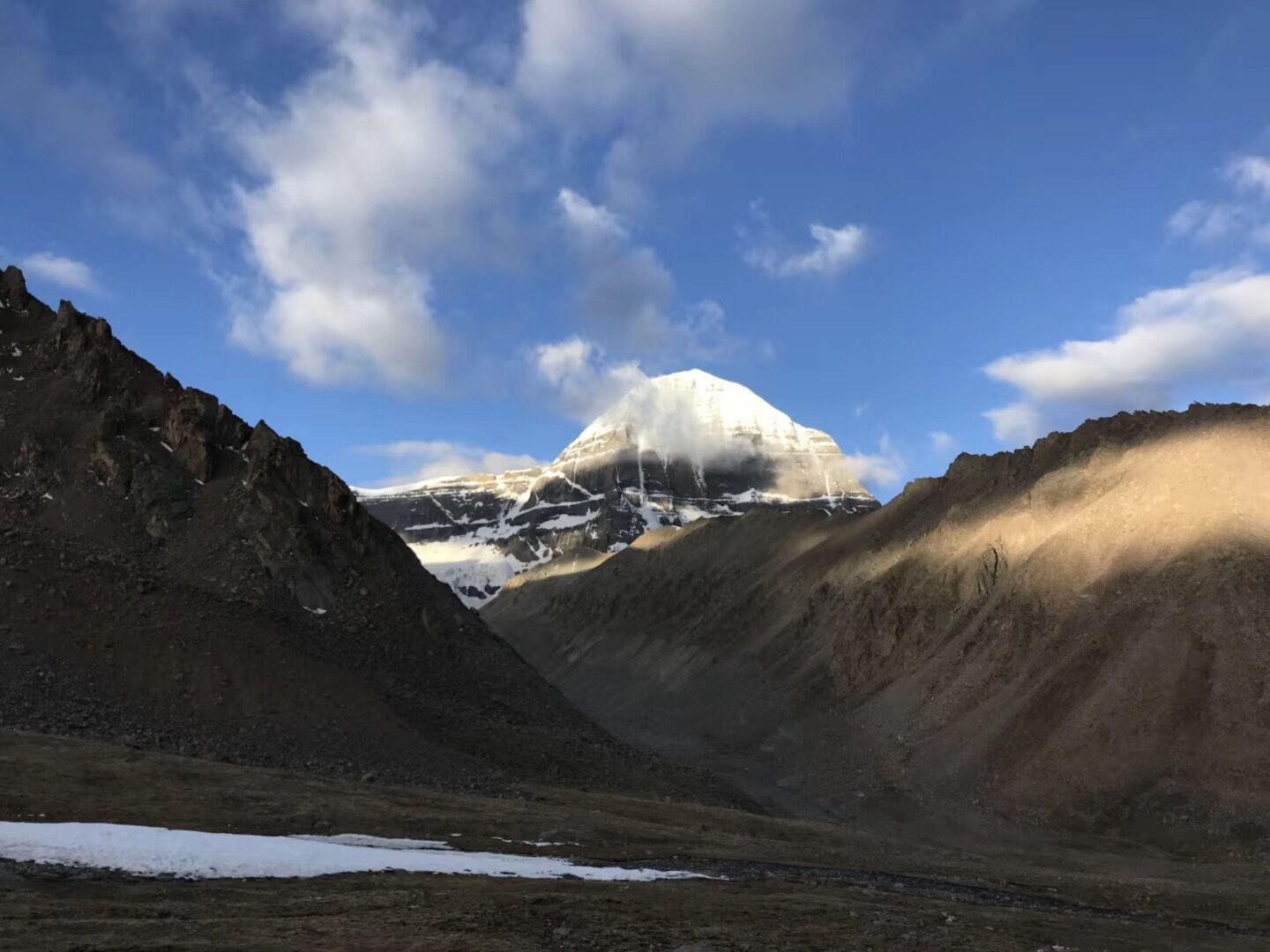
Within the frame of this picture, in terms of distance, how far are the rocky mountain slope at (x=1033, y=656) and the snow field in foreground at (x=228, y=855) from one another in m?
33.0

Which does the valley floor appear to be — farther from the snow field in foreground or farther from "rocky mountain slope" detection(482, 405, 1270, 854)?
"rocky mountain slope" detection(482, 405, 1270, 854)

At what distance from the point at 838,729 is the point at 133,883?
6025 centimetres

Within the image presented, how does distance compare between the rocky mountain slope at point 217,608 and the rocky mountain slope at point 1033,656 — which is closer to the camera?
the rocky mountain slope at point 217,608

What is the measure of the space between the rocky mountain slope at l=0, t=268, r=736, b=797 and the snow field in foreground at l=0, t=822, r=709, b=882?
12.8 meters

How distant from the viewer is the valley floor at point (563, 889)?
12859mm

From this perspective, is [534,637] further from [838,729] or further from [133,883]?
[133,883]

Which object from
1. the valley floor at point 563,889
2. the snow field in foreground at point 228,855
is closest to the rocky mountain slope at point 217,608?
the valley floor at point 563,889

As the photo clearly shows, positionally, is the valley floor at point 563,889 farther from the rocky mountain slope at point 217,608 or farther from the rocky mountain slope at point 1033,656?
the rocky mountain slope at point 1033,656

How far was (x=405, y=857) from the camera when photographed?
19.8 metres

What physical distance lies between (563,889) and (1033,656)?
47515 millimetres

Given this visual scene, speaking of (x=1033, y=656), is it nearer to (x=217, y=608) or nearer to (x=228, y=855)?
(x=217, y=608)

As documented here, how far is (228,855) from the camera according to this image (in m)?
17.3

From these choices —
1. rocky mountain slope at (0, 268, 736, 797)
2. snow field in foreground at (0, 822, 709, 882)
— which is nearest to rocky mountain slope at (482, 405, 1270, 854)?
rocky mountain slope at (0, 268, 736, 797)

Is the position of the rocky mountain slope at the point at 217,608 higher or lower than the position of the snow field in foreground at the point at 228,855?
higher
